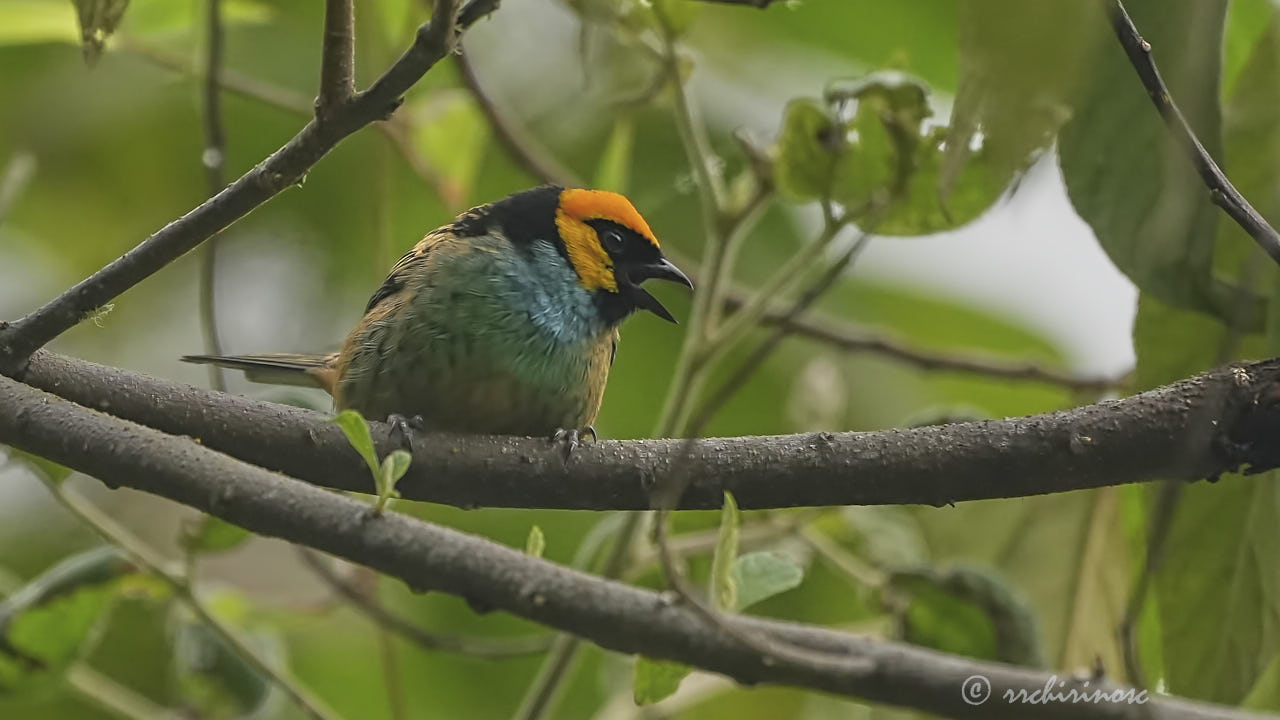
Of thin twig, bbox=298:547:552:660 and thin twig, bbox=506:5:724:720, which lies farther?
thin twig, bbox=298:547:552:660

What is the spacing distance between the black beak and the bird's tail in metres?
0.75

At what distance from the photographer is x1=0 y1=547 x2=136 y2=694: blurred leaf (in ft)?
8.49

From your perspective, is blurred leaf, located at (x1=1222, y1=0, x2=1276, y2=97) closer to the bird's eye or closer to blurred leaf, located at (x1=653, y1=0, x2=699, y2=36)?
blurred leaf, located at (x1=653, y1=0, x2=699, y2=36)

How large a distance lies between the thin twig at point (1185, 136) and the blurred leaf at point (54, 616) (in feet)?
6.80

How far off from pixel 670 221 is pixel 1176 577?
299cm

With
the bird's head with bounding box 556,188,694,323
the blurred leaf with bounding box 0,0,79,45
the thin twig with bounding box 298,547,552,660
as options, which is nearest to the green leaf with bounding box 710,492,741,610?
the thin twig with bounding box 298,547,552,660

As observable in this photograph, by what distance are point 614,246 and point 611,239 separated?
0.07ft

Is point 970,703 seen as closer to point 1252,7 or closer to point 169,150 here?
point 1252,7

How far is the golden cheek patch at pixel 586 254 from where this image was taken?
3225mm

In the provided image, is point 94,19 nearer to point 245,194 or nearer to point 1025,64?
Result: point 245,194

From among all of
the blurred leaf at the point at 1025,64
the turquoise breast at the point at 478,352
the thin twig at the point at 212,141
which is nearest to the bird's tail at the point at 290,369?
the turquoise breast at the point at 478,352

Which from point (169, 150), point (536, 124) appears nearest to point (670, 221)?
point (536, 124)

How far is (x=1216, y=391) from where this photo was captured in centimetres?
A: 170

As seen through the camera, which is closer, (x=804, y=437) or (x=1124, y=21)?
(x=1124, y=21)
